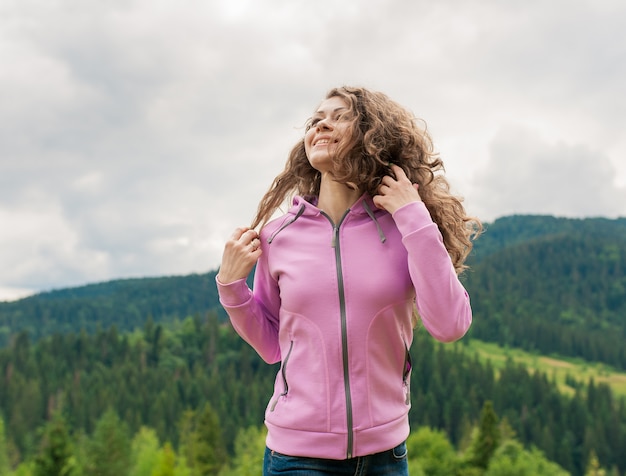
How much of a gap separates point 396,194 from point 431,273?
1.44ft

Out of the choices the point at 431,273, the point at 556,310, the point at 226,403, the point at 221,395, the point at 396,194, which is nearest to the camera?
the point at 431,273

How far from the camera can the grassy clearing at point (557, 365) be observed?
451 ft

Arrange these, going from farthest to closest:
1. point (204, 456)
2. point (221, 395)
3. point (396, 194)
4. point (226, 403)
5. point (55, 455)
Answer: point (221, 395) → point (226, 403) → point (204, 456) → point (55, 455) → point (396, 194)

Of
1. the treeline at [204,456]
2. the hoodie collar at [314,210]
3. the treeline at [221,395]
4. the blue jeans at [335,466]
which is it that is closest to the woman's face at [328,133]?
the hoodie collar at [314,210]

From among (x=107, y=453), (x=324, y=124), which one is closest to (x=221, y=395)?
(x=107, y=453)

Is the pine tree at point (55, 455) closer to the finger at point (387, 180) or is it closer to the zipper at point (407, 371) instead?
the zipper at point (407, 371)

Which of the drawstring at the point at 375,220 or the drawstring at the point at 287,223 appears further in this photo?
the drawstring at the point at 287,223

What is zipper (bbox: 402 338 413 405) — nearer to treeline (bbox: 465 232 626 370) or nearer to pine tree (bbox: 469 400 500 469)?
pine tree (bbox: 469 400 500 469)

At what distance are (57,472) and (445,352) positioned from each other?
91.8m

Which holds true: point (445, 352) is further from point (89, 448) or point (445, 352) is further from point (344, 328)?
point (344, 328)

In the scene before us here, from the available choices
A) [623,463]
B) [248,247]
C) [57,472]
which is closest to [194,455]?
[57,472]

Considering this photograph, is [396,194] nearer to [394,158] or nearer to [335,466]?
[394,158]

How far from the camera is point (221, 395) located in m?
110

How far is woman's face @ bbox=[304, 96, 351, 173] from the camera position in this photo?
136 inches
